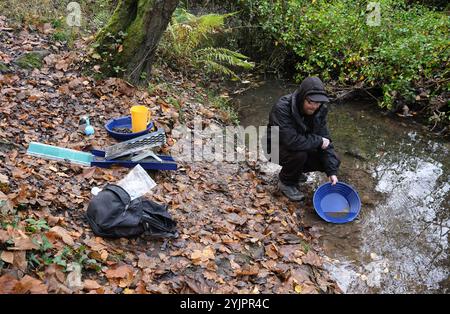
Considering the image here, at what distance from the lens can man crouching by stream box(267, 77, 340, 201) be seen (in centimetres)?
494

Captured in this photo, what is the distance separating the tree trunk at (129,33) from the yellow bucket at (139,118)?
4.36 ft

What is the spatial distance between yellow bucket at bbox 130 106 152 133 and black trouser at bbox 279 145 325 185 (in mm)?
1745

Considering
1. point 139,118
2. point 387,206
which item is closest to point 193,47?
point 139,118

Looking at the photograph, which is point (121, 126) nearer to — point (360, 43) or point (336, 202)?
point (336, 202)

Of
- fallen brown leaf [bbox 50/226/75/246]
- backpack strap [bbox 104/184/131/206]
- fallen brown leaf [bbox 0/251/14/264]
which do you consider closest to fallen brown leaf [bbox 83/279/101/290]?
fallen brown leaf [bbox 50/226/75/246]

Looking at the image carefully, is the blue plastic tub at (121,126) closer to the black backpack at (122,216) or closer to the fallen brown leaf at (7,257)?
the black backpack at (122,216)

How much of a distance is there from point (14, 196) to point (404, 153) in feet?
18.6

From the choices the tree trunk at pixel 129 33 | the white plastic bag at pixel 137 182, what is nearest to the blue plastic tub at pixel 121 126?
the white plastic bag at pixel 137 182

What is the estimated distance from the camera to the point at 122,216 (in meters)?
3.60

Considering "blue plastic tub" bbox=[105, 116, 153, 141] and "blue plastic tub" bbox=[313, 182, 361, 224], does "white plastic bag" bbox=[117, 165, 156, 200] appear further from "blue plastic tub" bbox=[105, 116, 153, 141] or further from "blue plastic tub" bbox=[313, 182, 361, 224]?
"blue plastic tub" bbox=[313, 182, 361, 224]

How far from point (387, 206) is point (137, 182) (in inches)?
127

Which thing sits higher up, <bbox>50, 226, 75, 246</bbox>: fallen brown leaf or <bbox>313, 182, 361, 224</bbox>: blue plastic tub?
<bbox>50, 226, 75, 246</bbox>: fallen brown leaf

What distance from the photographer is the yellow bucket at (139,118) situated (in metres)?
4.95

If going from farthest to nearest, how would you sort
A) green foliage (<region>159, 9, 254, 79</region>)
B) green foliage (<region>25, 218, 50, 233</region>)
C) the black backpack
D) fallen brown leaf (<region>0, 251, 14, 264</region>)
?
1. green foliage (<region>159, 9, 254, 79</region>)
2. the black backpack
3. green foliage (<region>25, 218, 50, 233</region>)
4. fallen brown leaf (<region>0, 251, 14, 264</region>)
